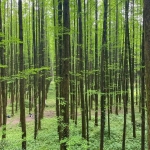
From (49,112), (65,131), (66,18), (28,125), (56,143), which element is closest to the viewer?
(66,18)

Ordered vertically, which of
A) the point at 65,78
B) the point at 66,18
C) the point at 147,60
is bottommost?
the point at 65,78

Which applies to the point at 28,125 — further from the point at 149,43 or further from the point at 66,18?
the point at 149,43

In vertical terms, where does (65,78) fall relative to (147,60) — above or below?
below

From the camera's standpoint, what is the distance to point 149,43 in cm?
410

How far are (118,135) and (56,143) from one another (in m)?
4.98

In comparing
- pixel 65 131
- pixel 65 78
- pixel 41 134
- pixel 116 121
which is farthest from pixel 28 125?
pixel 65 78

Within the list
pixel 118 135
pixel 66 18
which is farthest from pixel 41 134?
pixel 66 18

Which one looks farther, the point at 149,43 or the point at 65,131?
the point at 65,131

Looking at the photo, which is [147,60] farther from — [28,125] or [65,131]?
[28,125]

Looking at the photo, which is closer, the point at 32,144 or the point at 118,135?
the point at 32,144

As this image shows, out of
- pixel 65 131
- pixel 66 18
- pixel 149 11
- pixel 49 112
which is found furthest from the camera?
pixel 49 112

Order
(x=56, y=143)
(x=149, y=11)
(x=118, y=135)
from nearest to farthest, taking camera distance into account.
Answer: (x=149, y=11)
(x=56, y=143)
(x=118, y=135)

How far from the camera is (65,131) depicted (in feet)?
26.1

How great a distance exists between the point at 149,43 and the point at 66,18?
391 cm
